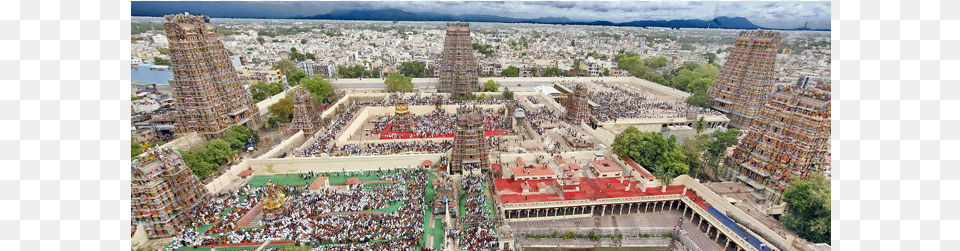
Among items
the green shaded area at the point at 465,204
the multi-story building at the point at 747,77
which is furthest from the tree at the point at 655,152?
the multi-story building at the point at 747,77

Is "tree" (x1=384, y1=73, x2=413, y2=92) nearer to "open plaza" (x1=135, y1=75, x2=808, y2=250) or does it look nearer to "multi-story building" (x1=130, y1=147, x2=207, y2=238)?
"open plaza" (x1=135, y1=75, x2=808, y2=250)

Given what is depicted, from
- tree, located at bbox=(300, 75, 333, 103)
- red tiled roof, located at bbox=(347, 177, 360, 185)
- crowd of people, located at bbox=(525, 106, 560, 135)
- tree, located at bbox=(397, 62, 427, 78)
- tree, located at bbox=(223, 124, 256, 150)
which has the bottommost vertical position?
red tiled roof, located at bbox=(347, 177, 360, 185)

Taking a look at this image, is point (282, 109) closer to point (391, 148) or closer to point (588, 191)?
point (391, 148)

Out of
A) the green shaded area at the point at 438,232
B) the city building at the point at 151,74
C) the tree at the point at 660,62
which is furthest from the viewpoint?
the tree at the point at 660,62

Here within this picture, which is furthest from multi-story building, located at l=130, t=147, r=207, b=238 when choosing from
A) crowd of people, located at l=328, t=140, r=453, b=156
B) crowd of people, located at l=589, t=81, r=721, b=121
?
crowd of people, located at l=589, t=81, r=721, b=121

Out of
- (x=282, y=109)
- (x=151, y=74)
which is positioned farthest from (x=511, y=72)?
(x=151, y=74)

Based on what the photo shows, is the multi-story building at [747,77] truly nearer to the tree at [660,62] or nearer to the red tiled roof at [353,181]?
the tree at [660,62]
